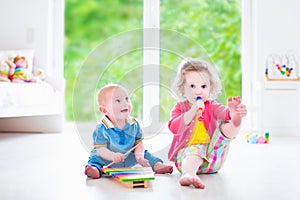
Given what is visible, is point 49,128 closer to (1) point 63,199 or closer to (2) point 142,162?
(2) point 142,162

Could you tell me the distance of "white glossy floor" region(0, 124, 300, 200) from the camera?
3.55 ft

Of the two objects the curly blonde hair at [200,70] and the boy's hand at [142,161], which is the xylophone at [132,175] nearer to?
the boy's hand at [142,161]

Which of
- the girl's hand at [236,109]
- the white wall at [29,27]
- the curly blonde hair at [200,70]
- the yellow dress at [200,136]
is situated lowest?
the yellow dress at [200,136]

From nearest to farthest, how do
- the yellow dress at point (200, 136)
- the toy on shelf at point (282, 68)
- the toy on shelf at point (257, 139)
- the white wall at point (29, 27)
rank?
the yellow dress at point (200, 136), the toy on shelf at point (257, 139), the toy on shelf at point (282, 68), the white wall at point (29, 27)

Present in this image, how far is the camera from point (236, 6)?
11.3 feet

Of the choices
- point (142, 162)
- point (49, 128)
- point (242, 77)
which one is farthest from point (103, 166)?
point (242, 77)

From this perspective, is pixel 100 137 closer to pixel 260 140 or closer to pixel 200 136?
pixel 200 136

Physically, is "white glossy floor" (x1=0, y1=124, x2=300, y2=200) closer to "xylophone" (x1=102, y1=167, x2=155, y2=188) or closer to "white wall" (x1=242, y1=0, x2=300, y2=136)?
"xylophone" (x1=102, y1=167, x2=155, y2=188)

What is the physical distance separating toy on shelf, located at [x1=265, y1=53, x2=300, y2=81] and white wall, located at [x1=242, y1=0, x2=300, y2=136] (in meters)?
0.07

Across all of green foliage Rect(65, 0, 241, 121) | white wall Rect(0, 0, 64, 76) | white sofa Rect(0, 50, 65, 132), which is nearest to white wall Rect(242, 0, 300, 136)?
green foliage Rect(65, 0, 241, 121)

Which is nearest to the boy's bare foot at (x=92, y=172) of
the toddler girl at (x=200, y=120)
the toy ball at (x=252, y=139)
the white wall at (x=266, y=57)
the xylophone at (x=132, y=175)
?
the xylophone at (x=132, y=175)

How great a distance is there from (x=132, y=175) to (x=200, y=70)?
41cm

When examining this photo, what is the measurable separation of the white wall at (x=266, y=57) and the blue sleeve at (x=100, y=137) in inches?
78.4

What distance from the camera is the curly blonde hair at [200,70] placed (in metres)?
1.29
